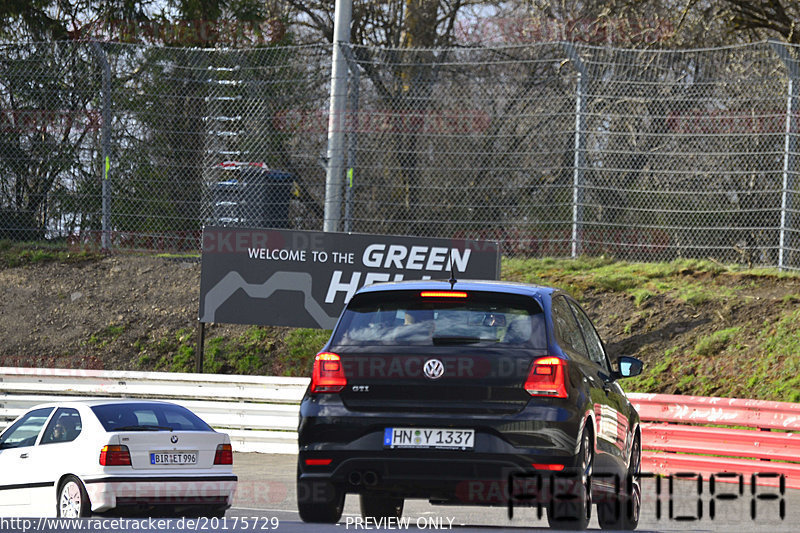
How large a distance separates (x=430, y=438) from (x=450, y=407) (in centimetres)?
22

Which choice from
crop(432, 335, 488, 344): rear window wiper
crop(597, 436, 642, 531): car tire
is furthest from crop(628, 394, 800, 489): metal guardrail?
crop(432, 335, 488, 344): rear window wiper

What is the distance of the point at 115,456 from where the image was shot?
1045 cm

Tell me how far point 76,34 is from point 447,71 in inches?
353

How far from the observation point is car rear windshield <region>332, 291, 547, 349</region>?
777cm

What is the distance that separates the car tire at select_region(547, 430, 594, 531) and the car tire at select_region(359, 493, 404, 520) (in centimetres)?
188

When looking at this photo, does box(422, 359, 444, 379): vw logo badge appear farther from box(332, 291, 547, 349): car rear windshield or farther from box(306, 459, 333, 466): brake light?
box(306, 459, 333, 466): brake light

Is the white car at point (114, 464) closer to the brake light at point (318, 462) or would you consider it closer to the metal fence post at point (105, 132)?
the brake light at point (318, 462)

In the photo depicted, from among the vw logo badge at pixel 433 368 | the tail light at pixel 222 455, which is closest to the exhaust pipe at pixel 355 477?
the vw logo badge at pixel 433 368

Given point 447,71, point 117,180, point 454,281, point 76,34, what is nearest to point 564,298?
point 454,281

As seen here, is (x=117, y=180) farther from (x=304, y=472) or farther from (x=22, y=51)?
(x=304, y=472)

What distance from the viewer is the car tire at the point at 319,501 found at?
25.9 ft

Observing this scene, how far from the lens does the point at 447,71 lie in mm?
19281

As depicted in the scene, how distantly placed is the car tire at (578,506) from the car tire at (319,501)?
135 cm

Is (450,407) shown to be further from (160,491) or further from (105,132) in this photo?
(105,132)
